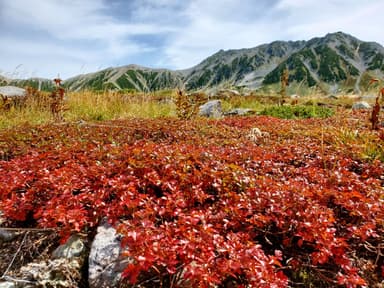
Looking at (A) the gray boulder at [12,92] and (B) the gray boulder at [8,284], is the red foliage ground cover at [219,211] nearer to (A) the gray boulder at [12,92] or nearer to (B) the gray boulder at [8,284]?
(B) the gray boulder at [8,284]

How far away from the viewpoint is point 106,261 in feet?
7.46

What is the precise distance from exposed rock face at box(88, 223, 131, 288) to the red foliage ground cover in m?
0.12

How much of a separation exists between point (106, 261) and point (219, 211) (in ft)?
3.48

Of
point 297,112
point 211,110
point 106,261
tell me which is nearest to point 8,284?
point 106,261

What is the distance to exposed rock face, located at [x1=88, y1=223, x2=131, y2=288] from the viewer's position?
2192 millimetres

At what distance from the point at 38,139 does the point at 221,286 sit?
4.62 m

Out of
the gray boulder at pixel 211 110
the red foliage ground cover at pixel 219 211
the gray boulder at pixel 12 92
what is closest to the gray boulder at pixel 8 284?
the red foliage ground cover at pixel 219 211

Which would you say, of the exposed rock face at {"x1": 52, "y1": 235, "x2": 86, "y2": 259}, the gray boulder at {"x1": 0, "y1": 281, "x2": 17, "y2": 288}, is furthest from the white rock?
the gray boulder at {"x1": 0, "y1": 281, "x2": 17, "y2": 288}

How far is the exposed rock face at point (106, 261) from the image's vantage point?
2.19 metres

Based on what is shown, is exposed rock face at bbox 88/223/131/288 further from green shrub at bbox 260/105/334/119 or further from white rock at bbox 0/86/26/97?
white rock at bbox 0/86/26/97

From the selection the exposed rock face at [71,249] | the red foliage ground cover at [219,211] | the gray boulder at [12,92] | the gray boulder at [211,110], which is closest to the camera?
the red foliage ground cover at [219,211]

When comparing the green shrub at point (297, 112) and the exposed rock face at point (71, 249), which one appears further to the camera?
the green shrub at point (297, 112)

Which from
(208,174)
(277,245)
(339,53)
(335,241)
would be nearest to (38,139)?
(208,174)

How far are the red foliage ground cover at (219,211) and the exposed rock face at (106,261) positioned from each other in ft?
0.40
